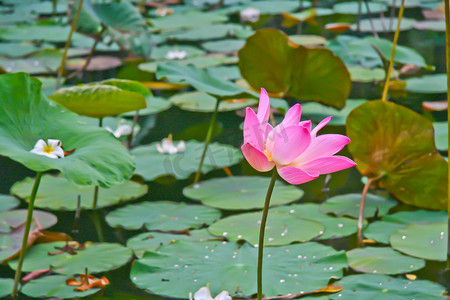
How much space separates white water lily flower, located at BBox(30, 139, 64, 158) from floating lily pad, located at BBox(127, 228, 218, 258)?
1.15 ft

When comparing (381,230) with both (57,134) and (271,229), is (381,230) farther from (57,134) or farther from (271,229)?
(57,134)

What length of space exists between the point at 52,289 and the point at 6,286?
4.5 inches

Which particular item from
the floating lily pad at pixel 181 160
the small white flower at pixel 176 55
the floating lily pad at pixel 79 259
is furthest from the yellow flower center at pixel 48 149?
the small white flower at pixel 176 55

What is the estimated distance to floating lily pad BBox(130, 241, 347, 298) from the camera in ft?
4.44

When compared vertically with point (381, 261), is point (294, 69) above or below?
above

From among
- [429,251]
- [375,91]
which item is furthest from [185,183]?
[375,91]

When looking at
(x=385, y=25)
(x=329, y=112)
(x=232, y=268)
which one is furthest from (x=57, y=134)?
(x=385, y=25)

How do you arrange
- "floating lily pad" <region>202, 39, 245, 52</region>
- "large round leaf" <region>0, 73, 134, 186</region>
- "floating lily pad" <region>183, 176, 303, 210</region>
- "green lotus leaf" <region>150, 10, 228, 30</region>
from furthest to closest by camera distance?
"green lotus leaf" <region>150, 10, 228, 30</region>
"floating lily pad" <region>202, 39, 245, 52</region>
"floating lily pad" <region>183, 176, 303, 210</region>
"large round leaf" <region>0, 73, 134, 186</region>

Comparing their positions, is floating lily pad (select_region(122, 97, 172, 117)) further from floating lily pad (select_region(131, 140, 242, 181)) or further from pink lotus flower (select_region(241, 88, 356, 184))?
pink lotus flower (select_region(241, 88, 356, 184))

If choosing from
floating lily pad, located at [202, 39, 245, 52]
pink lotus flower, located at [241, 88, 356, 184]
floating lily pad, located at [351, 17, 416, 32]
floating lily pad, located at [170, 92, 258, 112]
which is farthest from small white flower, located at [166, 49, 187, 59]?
pink lotus flower, located at [241, 88, 356, 184]

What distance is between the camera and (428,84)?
2.92 metres

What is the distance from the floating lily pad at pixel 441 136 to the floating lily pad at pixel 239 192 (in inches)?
21.7

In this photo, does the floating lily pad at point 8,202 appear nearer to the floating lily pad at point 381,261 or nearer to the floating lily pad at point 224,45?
the floating lily pad at point 381,261

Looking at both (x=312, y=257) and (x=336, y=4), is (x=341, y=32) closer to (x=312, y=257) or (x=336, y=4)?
(x=336, y=4)
